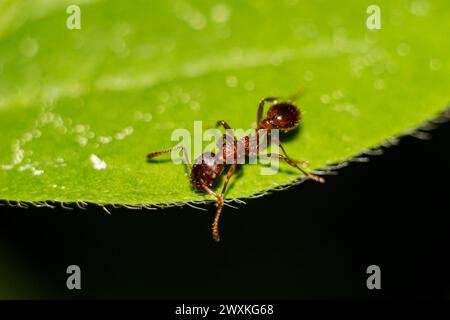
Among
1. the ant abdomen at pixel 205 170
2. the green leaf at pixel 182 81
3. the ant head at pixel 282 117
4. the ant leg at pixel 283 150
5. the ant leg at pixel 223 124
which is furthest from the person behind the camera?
the ant head at pixel 282 117

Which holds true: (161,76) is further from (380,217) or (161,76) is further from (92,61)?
(380,217)

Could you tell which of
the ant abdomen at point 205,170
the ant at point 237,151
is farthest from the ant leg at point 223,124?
the ant abdomen at point 205,170

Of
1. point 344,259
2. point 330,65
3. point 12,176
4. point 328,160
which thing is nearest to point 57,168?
point 12,176

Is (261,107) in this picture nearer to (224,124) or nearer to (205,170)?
(224,124)

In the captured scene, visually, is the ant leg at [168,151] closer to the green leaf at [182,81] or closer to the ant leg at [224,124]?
the green leaf at [182,81]

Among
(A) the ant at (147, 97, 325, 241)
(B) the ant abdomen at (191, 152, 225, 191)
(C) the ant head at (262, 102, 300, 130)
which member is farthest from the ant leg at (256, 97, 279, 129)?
(B) the ant abdomen at (191, 152, 225, 191)

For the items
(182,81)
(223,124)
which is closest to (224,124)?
(223,124)

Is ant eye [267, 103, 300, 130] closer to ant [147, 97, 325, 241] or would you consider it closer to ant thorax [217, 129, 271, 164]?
ant [147, 97, 325, 241]
